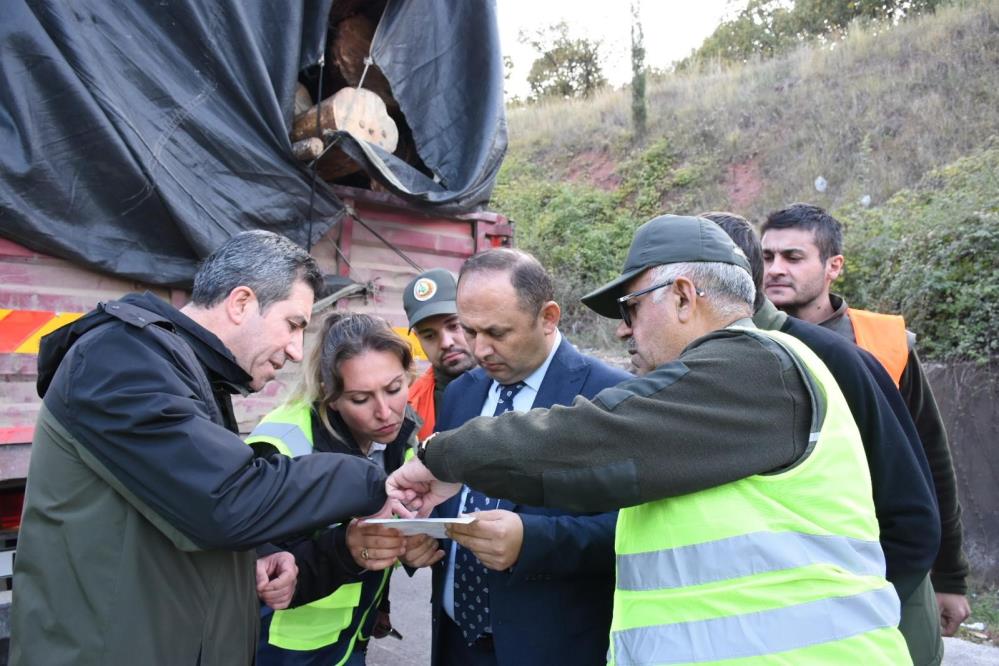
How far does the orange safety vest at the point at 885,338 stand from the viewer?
2.49 metres

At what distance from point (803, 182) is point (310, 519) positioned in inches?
435

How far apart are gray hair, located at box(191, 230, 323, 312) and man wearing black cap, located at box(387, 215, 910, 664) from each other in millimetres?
802

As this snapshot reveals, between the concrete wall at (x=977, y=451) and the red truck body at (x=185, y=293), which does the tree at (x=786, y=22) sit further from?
the red truck body at (x=185, y=293)

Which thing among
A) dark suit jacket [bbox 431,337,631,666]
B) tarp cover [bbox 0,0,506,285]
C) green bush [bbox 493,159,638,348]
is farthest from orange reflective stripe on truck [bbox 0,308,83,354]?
green bush [bbox 493,159,638,348]

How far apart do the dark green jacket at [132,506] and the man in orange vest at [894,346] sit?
1.74 metres

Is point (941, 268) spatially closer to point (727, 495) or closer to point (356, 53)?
point (356, 53)

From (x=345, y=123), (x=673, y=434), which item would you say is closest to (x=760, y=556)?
(x=673, y=434)

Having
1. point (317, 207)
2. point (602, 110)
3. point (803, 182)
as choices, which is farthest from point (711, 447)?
point (602, 110)

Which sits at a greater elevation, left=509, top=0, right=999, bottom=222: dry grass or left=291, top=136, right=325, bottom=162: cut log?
left=509, top=0, right=999, bottom=222: dry grass

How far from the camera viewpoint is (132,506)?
5.26 feet

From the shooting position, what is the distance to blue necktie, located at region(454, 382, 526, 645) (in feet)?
7.18

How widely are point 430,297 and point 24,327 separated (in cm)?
163

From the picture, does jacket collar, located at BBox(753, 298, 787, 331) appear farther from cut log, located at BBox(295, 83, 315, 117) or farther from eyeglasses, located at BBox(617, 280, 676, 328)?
cut log, located at BBox(295, 83, 315, 117)

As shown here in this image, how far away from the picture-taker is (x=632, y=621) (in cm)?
146
